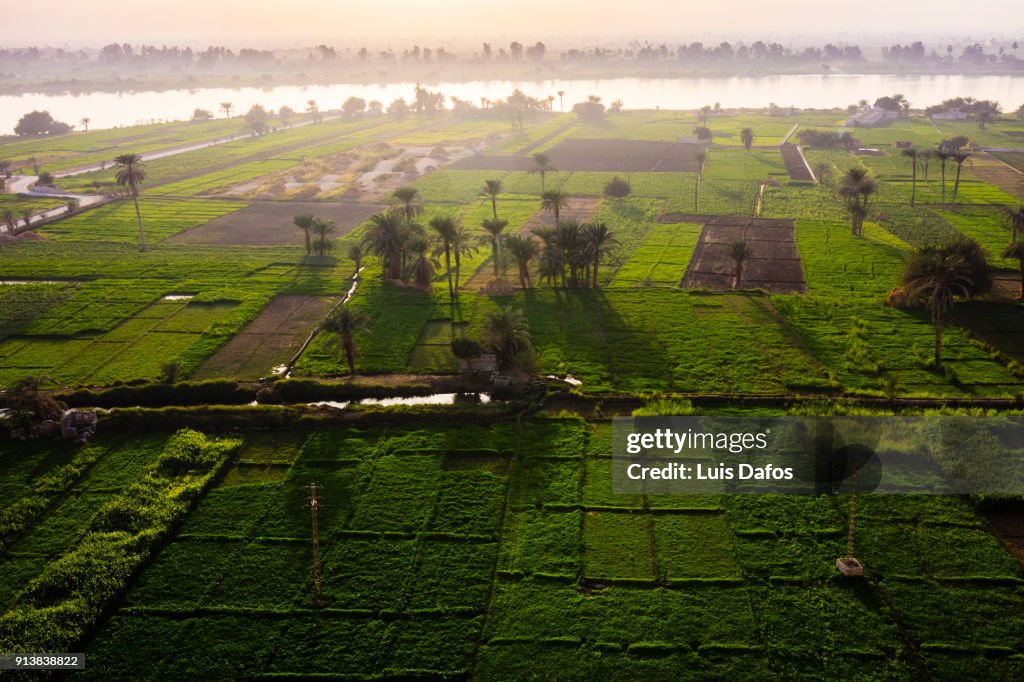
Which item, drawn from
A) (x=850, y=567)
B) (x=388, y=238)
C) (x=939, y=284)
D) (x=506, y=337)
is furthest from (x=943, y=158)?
(x=850, y=567)

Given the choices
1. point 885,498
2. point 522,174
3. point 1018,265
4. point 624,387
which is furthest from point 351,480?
point 522,174

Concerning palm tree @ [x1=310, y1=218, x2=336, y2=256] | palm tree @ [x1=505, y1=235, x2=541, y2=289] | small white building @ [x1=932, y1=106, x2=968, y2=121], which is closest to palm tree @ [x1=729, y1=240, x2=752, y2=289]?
palm tree @ [x1=505, y1=235, x2=541, y2=289]

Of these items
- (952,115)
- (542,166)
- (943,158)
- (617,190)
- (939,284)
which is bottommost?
(939,284)

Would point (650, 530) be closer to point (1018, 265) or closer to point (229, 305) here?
point (229, 305)

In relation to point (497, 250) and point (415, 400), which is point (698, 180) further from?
point (415, 400)

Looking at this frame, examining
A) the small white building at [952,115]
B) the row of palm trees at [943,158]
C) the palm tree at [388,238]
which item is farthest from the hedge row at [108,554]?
the small white building at [952,115]
